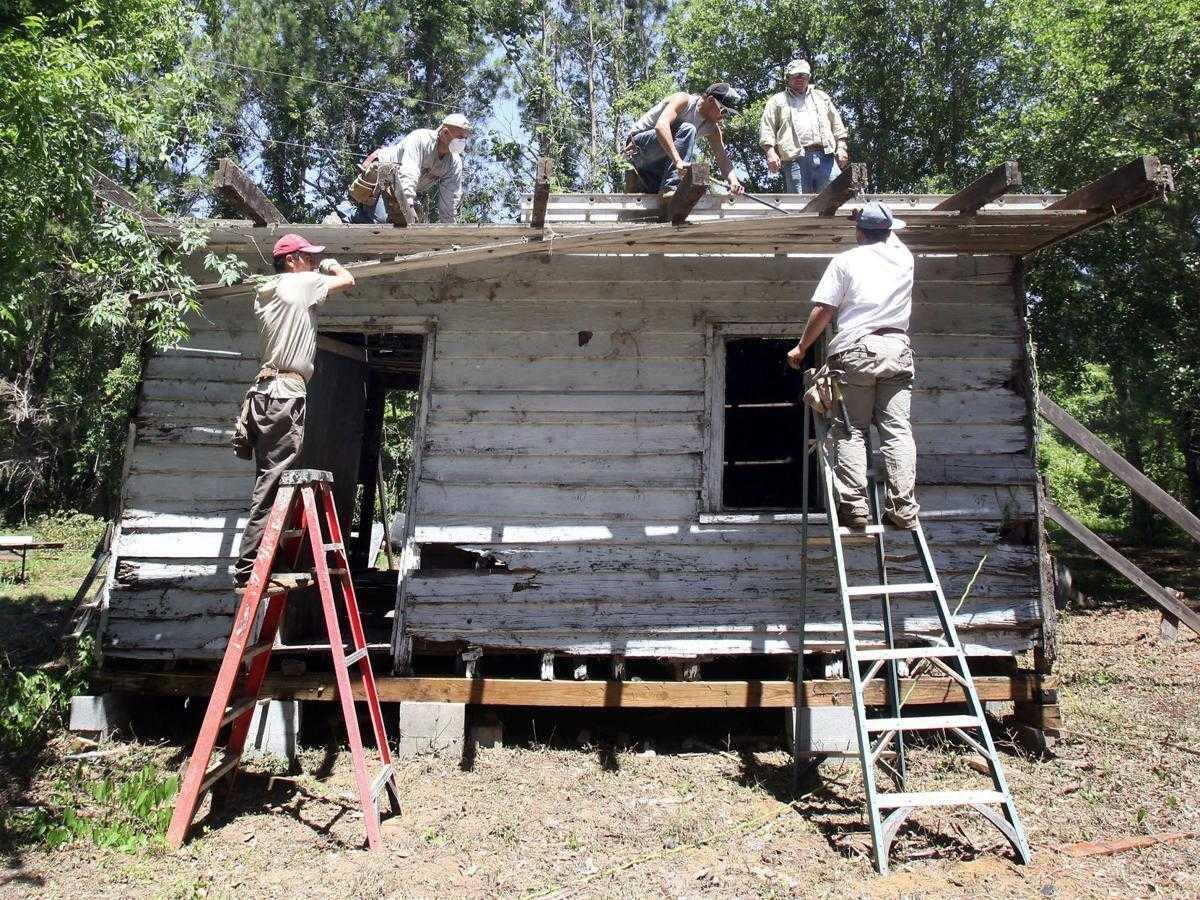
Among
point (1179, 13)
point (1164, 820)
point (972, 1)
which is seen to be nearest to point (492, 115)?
point (972, 1)

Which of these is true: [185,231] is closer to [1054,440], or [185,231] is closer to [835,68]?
[835,68]

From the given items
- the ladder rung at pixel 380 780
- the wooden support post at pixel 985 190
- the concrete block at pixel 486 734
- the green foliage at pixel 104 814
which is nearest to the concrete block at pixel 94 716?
the green foliage at pixel 104 814

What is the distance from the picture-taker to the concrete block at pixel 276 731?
18.4 feet

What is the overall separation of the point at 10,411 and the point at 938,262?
1649 cm

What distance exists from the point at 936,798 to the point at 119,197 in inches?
233

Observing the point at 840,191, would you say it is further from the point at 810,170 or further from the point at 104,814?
the point at 104,814

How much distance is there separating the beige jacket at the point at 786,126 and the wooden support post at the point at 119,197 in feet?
17.3

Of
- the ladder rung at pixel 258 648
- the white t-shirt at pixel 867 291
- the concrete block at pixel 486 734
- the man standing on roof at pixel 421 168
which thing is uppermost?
the man standing on roof at pixel 421 168

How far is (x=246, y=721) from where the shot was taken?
4.68 m

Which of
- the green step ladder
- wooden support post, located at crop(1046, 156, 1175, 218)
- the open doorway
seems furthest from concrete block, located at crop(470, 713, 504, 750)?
wooden support post, located at crop(1046, 156, 1175, 218)

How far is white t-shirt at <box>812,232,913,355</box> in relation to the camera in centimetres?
452

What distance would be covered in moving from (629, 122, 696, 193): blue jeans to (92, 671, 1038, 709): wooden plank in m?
3.89

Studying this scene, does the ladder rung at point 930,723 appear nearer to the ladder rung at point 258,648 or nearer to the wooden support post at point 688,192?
the wooden support post at point 688,192

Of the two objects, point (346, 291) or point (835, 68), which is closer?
point (346, 291)
